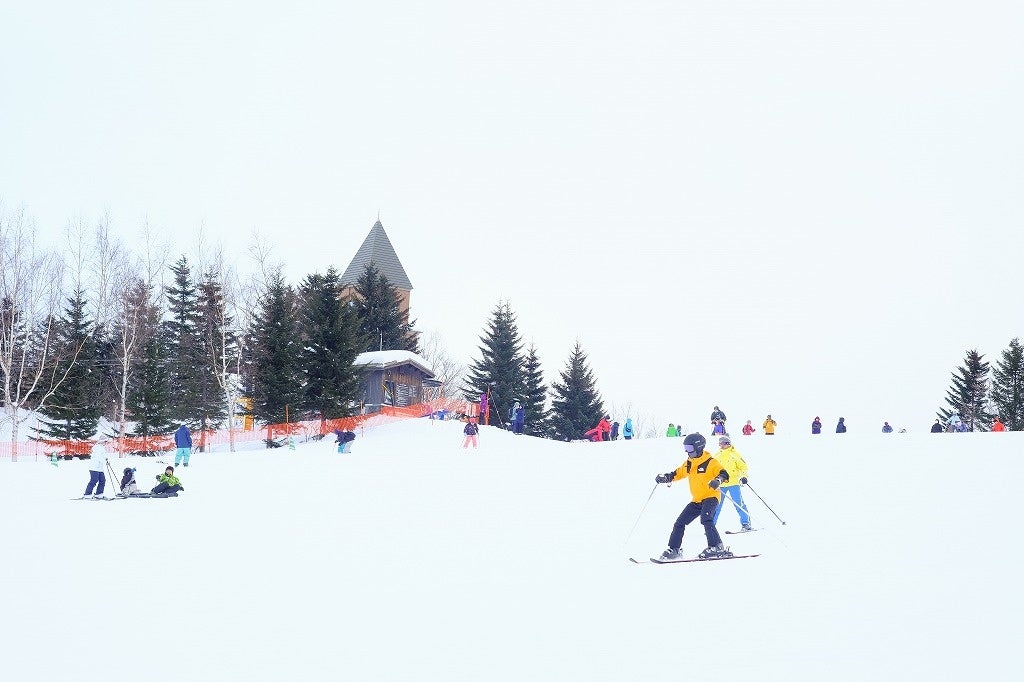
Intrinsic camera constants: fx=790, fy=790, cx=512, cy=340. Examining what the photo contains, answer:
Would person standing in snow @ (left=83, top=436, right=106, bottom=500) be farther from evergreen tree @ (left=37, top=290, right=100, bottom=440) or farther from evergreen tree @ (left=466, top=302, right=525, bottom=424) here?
evergreen tree @ (left=466, top=302, right=525, bottom=424)

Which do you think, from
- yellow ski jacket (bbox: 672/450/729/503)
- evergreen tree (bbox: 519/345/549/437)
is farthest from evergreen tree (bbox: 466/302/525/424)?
yellow ski jacket (bbox: 672/450/729/503)

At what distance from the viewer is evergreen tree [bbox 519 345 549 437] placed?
2208 inches

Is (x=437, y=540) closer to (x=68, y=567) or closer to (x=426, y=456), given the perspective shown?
(x=68, y=567)

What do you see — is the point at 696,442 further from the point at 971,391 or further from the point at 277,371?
the point at 971,391

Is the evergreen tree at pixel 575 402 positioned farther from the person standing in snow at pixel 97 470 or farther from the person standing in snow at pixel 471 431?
the person standing in snow at pixel 97 470

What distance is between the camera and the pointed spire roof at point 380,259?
73375 mm

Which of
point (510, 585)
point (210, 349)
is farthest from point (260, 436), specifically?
point (510, 585)

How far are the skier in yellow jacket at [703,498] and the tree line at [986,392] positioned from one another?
55524mm

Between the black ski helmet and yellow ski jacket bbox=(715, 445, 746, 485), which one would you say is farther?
yellow ski jacket bbox=(715, 445, 746, 485)

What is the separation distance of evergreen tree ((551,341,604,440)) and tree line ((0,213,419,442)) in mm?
12043

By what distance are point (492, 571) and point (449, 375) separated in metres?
84.0

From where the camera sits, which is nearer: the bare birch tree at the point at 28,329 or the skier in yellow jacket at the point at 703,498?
the skier in yellow jacket at the point at 703,498

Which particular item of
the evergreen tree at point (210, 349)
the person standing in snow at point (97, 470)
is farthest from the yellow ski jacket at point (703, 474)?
the evergreen tree at point (210, 349)

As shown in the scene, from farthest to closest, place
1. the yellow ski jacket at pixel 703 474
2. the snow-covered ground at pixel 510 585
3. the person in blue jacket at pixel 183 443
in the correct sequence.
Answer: the person in blue jacket at pixel 183 443 → the yellow ski jacket at pixel 703 474 → the snow-covered ground at pixel 510 585
